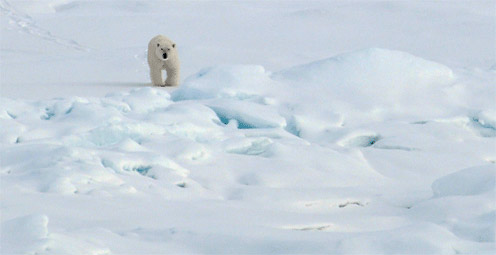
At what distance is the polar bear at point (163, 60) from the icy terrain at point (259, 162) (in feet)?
1.50

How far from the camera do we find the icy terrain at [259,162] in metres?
2.85

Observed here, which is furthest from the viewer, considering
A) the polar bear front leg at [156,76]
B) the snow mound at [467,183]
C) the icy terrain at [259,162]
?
the polar bear front leg at [156,76]

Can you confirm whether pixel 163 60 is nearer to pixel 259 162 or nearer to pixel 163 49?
pixel 163 49

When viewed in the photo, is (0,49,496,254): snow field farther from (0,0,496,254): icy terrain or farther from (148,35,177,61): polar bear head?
(148,35,177,61): polar bear head

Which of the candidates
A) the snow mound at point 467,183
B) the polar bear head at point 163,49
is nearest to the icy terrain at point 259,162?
the snow mound at point 467,183

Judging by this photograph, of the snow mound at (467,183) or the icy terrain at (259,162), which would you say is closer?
the icy terrain at (259,162)

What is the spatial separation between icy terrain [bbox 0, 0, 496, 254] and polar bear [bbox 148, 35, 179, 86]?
457mm

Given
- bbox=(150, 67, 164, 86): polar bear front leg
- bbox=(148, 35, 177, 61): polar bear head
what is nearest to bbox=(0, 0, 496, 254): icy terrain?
bbox=(150, 67, 164, 86): polar bear front leg

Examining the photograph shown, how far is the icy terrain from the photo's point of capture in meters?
2.85

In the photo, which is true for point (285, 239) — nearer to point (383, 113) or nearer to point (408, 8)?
point (383, 113)

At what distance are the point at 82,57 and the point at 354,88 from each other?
8265mm

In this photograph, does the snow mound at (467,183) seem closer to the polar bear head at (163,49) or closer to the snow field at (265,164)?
the snow field at (265,164)

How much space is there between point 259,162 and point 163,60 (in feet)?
17.7

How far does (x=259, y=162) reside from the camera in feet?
15.0
